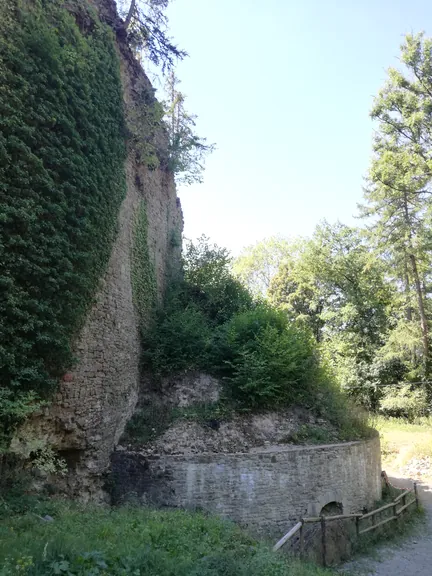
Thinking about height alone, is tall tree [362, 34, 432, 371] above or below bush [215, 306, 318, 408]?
above

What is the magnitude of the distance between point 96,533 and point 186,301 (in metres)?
9.76

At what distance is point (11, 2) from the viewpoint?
698cm

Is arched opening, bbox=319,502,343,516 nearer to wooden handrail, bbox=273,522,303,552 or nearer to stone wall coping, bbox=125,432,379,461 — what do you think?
stone wall coping, bbox=125,432,379,461

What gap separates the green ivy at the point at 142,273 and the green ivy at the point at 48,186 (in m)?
2.52

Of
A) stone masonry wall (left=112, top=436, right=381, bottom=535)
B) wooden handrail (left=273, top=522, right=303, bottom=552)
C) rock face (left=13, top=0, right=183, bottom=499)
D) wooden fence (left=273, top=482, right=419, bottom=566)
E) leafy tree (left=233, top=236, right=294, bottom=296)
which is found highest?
leafy tree (left=233, top=236, right=294, bottom=296)

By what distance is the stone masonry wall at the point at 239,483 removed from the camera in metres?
9.00

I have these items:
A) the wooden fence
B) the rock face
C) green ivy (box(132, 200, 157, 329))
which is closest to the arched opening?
the wooden fence

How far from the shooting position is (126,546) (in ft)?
16.7

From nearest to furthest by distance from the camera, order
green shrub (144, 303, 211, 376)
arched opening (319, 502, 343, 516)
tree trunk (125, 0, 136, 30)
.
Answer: arched opening (319, 502, 343, 516) < green shrub (144, 303, 211, 376) < tree trunk (125, 0, 136, 30)

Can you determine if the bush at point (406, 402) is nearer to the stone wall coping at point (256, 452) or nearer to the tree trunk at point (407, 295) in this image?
the tree trunk at point (407, 295)

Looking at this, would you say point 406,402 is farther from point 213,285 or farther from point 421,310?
point 213,285

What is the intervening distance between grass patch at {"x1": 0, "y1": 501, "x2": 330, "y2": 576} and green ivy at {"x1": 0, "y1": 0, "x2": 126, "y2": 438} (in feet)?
6.77

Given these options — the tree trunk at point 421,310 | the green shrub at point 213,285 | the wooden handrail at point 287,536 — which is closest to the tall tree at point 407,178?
the tree trunk at point 421,310

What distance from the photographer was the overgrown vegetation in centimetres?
1139
